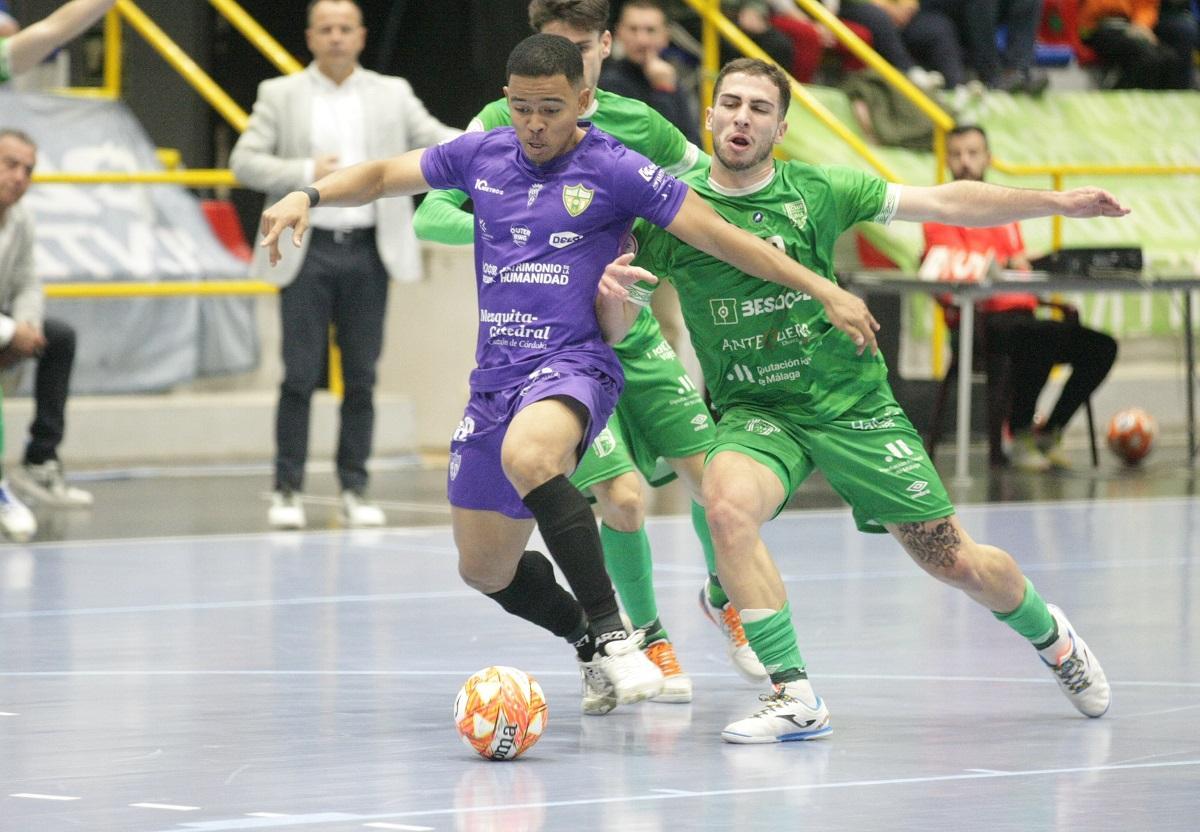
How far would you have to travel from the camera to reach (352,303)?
10.1m

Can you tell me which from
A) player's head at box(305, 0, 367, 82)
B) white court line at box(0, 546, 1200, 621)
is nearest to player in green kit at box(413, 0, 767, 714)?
white court line at box(0, 546, 1200, 621)

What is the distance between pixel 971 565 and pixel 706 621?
6.24 ft

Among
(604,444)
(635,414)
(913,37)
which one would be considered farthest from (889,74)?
(604,444)

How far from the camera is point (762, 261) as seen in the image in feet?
17.7

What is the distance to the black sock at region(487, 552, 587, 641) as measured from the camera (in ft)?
18.4

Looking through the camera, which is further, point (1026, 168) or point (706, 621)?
point (1026, 168)

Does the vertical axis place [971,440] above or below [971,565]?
below

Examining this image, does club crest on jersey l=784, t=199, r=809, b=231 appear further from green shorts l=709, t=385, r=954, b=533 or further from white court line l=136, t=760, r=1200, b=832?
white court line l=136, t=760, r=1200, b=832

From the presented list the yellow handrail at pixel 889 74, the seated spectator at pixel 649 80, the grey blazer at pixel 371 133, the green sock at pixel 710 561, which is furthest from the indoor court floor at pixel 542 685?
the yellow handrail at pixel 889 74

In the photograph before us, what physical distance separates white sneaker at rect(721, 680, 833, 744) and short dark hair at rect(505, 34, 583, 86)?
64.7 inches

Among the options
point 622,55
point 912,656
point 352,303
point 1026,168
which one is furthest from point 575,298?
point 1026,168

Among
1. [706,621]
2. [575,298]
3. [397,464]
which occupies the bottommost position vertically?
[397,464]

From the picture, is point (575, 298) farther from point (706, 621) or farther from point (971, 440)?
point (971, 440)

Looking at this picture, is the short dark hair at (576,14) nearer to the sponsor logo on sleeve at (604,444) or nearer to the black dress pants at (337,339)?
the sponsor logo on sleeve at (604,444)
